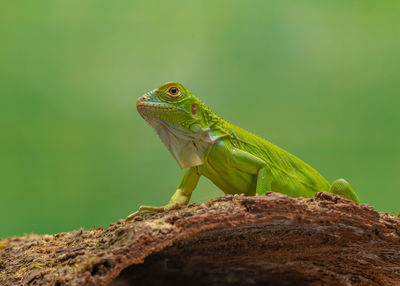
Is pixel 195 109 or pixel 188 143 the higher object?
pixel 195 109

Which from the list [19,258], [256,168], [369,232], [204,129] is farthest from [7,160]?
[369,232]

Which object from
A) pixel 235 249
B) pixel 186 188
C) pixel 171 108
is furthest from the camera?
pixel 186 188

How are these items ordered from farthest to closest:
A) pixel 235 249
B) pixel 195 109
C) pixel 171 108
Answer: pixel 195 109 < pixel 171 108 < pixel 235 249

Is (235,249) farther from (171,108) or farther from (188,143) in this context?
(171,108)

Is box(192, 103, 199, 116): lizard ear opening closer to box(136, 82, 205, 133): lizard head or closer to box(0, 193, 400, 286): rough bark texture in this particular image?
box(136, 82, 205, 133): lizard head

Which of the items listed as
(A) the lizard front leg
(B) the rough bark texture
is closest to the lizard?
(A) the lizard front leg

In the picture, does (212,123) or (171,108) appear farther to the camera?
(212,123)

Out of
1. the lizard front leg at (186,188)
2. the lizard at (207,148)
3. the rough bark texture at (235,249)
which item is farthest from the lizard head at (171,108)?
the rough bark texture at (235,249)

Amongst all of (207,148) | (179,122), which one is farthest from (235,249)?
(179,122)
